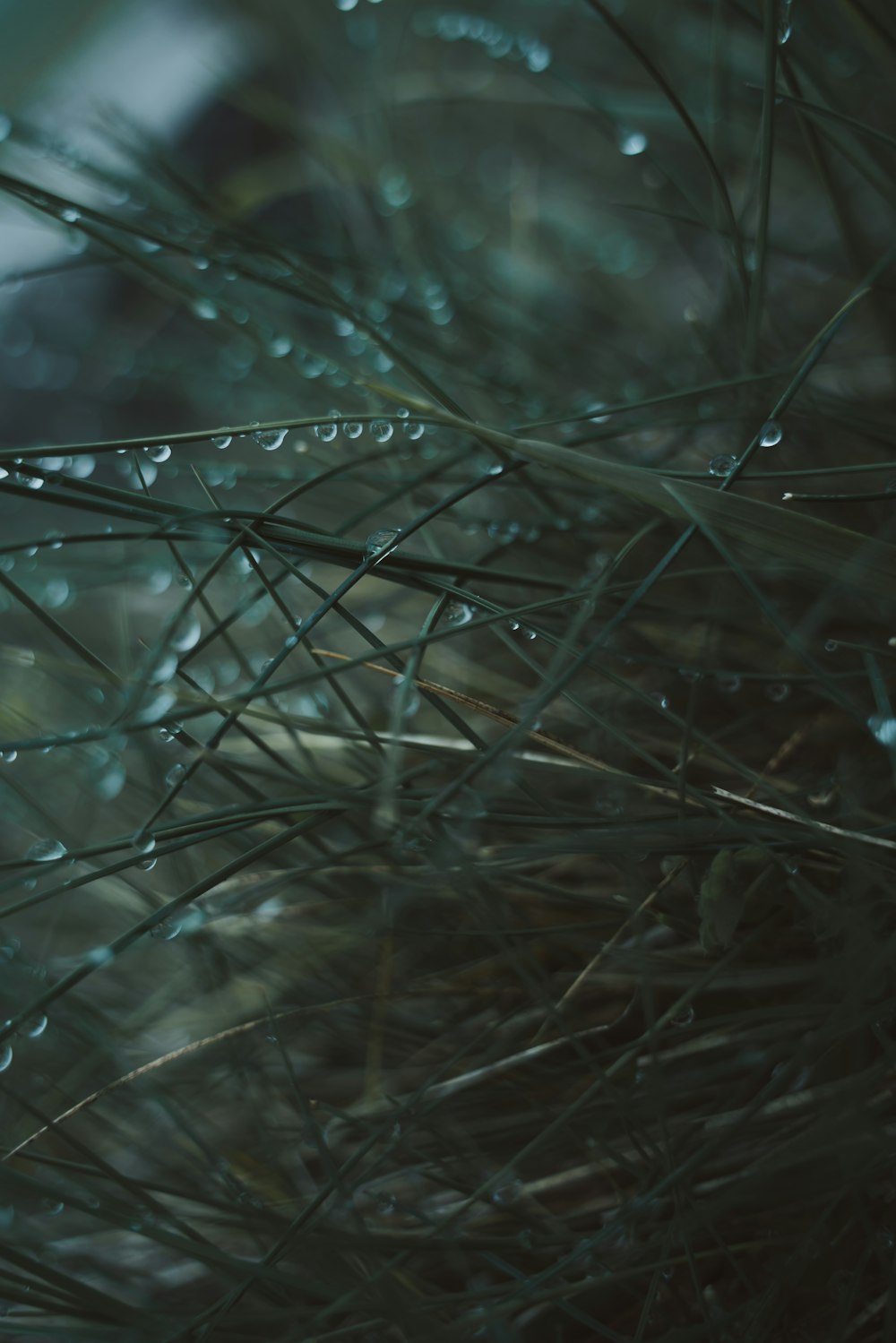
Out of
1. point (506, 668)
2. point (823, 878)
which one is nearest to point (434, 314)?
point (506, 668)

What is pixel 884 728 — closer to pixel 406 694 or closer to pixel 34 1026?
pixel 406 694

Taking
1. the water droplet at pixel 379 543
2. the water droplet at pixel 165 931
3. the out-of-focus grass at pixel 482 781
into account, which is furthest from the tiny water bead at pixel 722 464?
the water droplet at pixel 165 931

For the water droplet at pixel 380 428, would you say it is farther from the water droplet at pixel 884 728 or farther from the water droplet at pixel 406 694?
the water droplet at pixel 884 728

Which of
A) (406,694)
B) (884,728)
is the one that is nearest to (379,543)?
(406,694)

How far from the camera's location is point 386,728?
1.58 feet

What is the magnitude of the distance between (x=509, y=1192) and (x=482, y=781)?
143mm

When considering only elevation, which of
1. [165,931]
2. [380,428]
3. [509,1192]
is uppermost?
[380,428]

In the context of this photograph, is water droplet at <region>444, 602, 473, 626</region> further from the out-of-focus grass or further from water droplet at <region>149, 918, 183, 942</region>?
water droplet at <region>149, 918, 183, 942</region>

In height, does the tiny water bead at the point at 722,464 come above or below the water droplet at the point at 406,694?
above

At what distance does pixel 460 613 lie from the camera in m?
0.37

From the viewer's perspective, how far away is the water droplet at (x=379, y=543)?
0.31 metres

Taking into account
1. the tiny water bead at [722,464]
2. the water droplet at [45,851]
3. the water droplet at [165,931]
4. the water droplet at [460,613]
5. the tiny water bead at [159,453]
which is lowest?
the water droplet at [165,931]

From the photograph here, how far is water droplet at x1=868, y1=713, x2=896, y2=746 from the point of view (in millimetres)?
282

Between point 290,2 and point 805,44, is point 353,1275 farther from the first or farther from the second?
point 290,2
